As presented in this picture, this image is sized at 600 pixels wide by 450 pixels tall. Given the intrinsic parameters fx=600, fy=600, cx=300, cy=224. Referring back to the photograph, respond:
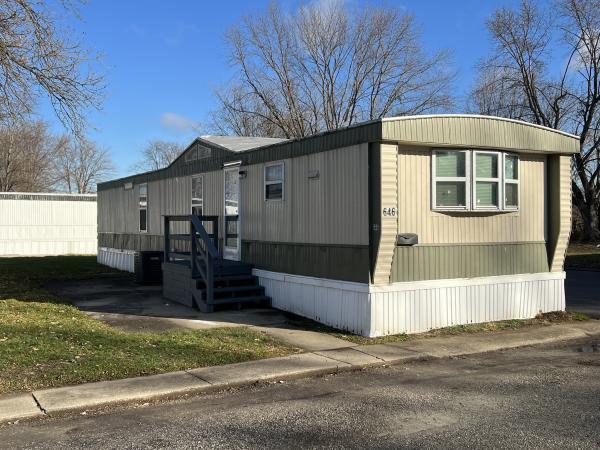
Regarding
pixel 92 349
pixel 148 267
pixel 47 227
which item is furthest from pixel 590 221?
pixel 92 349

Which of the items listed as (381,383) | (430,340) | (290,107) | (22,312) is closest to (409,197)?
(430,340)

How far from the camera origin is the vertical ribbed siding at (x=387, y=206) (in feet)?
29.1

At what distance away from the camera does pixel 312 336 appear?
9.09 metres

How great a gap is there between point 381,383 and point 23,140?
47208 mm

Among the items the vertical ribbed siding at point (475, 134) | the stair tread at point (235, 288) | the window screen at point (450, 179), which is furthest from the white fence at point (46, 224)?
the vertical ribbed siding at point (475, 134)

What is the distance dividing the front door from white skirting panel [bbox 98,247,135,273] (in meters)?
7.07

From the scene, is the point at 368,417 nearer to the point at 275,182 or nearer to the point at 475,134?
the point at 475,134

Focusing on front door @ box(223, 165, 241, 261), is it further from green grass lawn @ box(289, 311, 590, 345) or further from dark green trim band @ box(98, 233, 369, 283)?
green grass lawn @ box(289, 311, 590, 345)

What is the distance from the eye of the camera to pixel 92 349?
301 inches

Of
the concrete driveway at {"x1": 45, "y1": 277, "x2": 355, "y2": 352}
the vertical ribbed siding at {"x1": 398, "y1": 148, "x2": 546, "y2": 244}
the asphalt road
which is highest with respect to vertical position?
the vertical ribbed siding at {"x1": 398, "y1": 148, "x2": 546, "y2": 244}

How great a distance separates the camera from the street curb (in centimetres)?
566

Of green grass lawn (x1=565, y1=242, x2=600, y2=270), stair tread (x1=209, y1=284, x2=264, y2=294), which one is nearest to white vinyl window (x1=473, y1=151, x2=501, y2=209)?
stair tread (x1=209, y1=284, x2=264, y2=294)

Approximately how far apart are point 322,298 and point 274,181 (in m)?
2.64

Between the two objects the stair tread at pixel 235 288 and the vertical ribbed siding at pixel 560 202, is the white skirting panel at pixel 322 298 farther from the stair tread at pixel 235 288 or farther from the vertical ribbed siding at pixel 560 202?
the vertical ribbed siding at pixel 560 202
